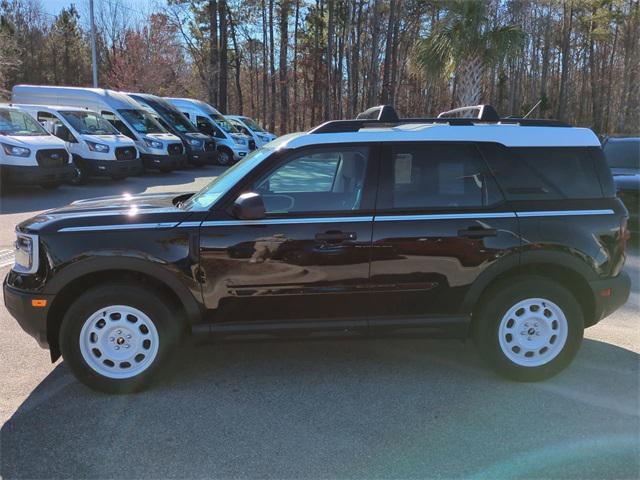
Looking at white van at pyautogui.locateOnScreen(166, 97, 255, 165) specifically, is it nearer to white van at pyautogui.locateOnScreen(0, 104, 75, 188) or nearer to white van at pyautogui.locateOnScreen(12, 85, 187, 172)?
white van at pyautogui.locateOnScreen(12, 85, 187, 172)

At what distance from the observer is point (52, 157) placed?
12398 millimetres

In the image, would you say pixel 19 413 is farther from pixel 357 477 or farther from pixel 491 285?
pixel 491 285

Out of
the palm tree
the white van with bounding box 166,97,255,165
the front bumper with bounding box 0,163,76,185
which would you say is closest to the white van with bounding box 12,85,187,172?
the white van with bounding box 166,97,255,165

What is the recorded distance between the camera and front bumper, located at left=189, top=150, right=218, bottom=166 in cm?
1970

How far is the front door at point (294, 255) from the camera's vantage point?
3.59 m

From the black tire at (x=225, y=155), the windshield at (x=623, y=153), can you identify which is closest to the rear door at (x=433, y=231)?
the windshield at (x=623, y=153)

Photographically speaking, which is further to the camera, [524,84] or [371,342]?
[524,84]

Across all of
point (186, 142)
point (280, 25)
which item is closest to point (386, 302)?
point (186, 142)

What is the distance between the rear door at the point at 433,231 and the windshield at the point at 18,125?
11.4m

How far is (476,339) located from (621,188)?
A: 603cm

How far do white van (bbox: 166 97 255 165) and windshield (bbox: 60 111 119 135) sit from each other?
20.9 ft

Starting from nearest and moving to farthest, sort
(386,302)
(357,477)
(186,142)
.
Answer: (357,477) < (386,302) < (186,142)

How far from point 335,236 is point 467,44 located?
39.9 ft

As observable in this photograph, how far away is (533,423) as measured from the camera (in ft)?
11.0
